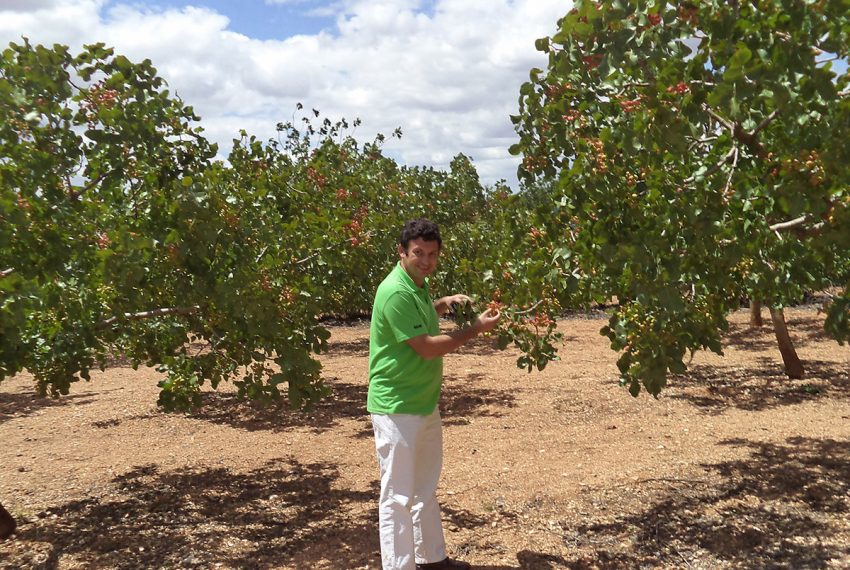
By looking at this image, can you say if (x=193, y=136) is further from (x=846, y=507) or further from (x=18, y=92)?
(x=846, y=507)

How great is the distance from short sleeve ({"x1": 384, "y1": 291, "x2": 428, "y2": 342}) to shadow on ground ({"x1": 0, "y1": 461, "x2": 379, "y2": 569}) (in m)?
1.89

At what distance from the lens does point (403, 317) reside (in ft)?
13.1

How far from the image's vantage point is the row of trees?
3199 millimetres

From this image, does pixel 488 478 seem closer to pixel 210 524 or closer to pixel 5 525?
pixel 210 524

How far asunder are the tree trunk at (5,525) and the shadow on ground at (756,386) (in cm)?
751

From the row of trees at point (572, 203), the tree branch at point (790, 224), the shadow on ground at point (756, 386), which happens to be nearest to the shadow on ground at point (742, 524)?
the row of trees at point (572, 203)

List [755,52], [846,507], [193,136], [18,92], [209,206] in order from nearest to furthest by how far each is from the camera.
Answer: [755,52]
[18,92]
[209,206]
[193,136]
[846,507]

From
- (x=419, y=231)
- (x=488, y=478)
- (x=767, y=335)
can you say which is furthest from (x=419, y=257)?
(x=767, y=335)

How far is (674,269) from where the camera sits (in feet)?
11.8

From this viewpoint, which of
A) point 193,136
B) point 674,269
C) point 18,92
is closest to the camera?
point 674,269

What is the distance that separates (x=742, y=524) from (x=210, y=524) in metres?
3.92

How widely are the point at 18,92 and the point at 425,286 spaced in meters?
2.46

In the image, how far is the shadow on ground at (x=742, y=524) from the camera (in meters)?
4.89

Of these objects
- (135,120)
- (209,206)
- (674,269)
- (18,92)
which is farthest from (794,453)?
(18,92)
